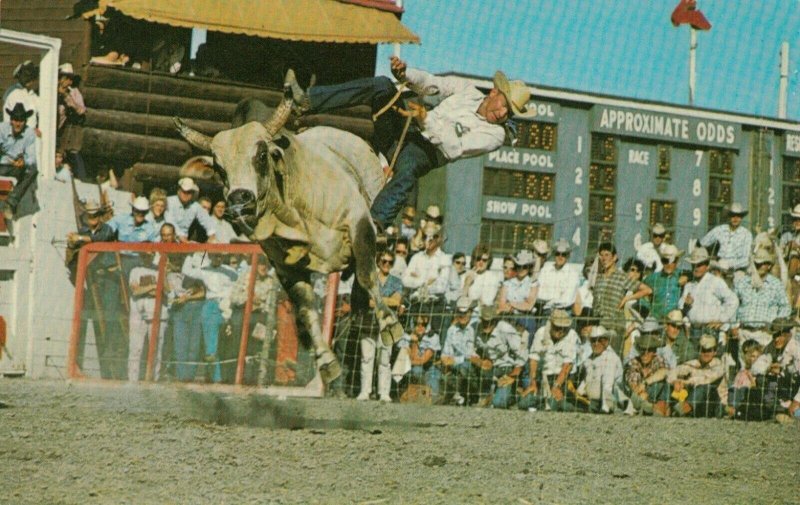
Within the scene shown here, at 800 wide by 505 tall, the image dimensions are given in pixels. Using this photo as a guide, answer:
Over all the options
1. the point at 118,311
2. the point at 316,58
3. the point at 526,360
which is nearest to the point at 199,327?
the point at 118,311

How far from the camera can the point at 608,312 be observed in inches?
503

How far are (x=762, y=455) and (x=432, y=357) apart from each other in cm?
454

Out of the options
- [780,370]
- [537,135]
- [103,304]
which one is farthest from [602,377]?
[537,135]

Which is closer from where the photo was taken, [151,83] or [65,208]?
[65,208]

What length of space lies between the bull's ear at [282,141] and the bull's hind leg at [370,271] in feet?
2.76

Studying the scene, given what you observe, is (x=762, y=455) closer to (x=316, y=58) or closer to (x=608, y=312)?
(x=608, y=312)

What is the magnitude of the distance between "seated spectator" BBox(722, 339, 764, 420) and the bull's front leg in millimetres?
4238

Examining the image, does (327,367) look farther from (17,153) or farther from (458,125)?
(17,153)

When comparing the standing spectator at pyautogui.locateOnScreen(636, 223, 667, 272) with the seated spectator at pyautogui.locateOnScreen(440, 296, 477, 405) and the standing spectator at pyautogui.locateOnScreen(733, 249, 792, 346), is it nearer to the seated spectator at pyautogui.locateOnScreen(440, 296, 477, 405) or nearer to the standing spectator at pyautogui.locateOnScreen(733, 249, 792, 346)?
the standing spectator at pyautogui.locateOnScreen(733, 249, 792, 346)

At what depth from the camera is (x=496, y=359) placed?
1302 cm

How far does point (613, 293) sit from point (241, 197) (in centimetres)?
508

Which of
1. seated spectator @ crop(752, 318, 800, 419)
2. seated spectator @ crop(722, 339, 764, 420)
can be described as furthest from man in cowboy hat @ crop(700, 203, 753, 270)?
Result: seated spectator @ crop(722, 339, 764, 420)

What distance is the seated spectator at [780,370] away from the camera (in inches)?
480

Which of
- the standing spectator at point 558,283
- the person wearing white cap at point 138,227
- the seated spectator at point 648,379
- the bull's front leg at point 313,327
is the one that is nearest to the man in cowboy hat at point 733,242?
the seated spectator at point 648,379
